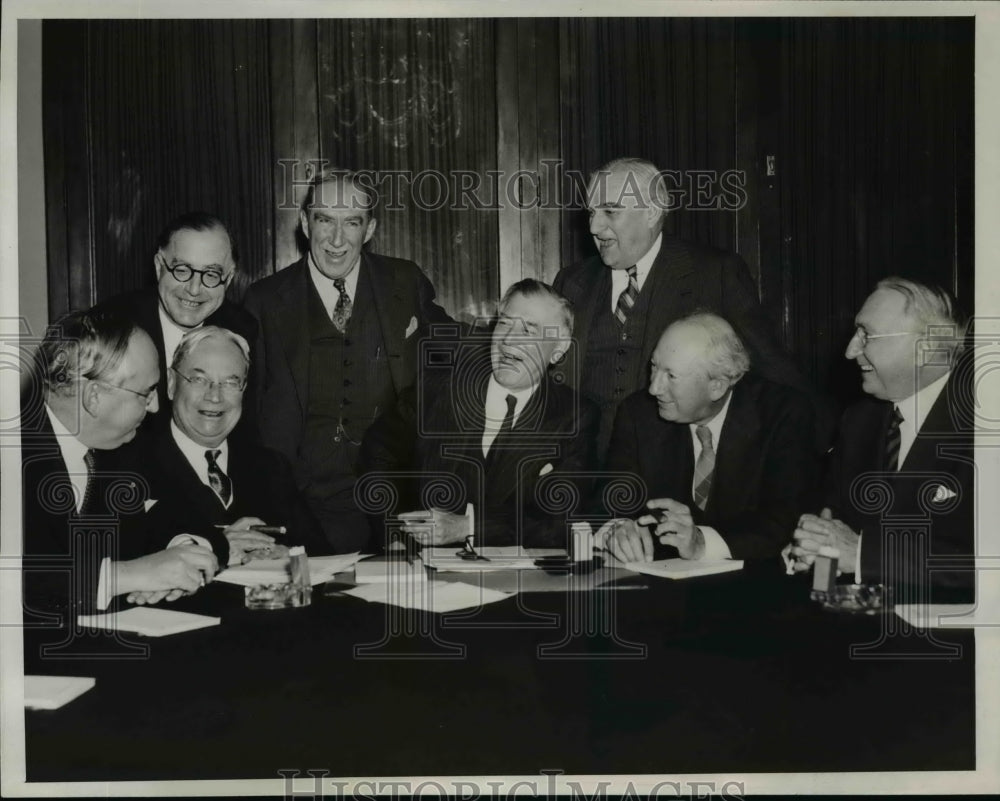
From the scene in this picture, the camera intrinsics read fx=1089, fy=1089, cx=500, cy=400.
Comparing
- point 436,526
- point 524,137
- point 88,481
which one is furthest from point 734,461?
point 88,481

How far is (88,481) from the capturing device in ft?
13.4

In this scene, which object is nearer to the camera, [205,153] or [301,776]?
[301,776]

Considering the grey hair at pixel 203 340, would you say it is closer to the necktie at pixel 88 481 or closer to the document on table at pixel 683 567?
the necktie at pixel 88 481

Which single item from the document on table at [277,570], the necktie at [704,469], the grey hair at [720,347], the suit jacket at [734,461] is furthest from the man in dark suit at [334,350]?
the necktie at [704,469]

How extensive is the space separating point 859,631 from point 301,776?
2.00 m

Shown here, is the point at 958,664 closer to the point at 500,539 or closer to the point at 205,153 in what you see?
the point at 500,539

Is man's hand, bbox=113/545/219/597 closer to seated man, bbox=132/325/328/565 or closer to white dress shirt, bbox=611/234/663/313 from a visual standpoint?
seated man, bbox=132/325/328/565

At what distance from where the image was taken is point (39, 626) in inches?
157

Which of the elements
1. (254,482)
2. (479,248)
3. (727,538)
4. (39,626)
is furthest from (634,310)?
(39,626)

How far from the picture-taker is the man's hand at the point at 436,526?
13.4 feet

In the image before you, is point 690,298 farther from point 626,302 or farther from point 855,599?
point 855,599

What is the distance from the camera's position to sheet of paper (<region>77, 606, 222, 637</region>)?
11.6ft

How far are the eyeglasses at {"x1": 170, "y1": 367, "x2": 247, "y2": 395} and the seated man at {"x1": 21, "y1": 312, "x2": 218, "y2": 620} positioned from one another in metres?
0.13

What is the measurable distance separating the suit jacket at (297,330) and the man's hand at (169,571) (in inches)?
22.7
